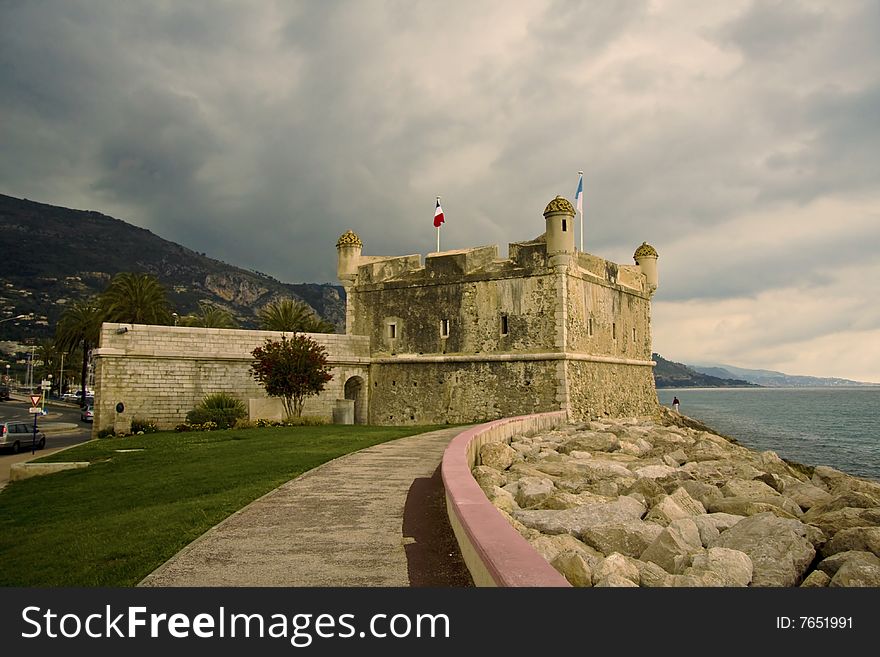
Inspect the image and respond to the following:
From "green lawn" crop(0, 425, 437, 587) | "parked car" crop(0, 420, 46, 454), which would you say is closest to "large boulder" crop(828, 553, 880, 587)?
"green lawn" crop(0, 425, 437, 587)

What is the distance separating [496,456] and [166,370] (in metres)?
15.6

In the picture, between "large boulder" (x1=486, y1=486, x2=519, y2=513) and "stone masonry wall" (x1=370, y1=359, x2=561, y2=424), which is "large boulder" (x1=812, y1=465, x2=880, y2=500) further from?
"stone masonry wall" (x1=370, y1=359, x2=561, y2=424)

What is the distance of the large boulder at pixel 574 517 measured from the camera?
7816 mm

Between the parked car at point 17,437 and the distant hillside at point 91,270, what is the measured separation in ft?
323

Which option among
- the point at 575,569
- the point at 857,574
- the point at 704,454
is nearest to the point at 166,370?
the point at 704,454

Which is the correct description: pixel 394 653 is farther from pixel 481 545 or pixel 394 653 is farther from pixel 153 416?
pixel 153 416

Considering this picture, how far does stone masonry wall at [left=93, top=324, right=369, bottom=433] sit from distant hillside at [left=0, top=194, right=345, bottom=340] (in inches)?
4061

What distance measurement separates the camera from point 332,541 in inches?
260

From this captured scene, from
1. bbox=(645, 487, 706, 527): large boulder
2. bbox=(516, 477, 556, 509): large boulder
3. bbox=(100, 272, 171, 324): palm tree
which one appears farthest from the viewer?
bbox=(100, 272, 171, 324): palm tree

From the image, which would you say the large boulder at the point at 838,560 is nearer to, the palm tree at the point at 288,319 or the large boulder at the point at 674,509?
the large boulder at the point at 674,509

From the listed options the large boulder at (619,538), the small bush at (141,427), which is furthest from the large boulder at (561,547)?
the small bush at (141,427)

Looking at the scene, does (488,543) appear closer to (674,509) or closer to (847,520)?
(674,509)

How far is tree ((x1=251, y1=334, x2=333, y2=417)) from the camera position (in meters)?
24.2

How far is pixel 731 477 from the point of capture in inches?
558
